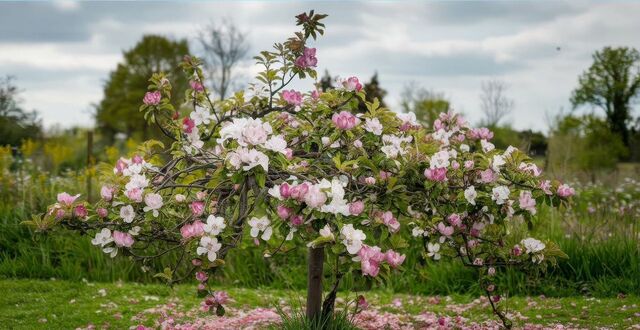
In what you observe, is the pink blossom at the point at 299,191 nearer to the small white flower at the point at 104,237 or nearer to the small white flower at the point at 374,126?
the small white flower at the point at 374,126

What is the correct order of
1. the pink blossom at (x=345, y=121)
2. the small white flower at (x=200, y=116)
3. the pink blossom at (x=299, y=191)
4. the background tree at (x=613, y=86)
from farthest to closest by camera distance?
the background tree at (x=613, y=86), the small white flower at (x=200, y=116), the pink blossom at (x=345, y=121), the pink blossom at (x=299, y=191)

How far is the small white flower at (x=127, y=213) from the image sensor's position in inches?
140

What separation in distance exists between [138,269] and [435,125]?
456 centimetres

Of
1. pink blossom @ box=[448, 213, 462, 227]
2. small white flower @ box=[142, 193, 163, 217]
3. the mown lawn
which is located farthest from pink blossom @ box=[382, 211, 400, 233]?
the mown lawn

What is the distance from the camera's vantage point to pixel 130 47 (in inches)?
1515

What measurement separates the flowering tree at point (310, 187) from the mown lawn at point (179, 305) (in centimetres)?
161

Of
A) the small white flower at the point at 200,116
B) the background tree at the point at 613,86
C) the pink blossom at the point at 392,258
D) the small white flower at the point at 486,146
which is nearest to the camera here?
the pink blossom at the point at 392,258

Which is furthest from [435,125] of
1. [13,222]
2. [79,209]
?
[13,222]

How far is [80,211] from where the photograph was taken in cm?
355

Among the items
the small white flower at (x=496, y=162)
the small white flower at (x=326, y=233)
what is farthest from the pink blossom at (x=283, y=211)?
the small white flower at (x=496, y=162)

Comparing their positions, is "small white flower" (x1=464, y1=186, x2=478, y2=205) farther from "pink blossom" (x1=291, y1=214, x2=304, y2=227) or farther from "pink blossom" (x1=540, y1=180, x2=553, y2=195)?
"pink blossom" (x1=291, y1=214, x2=304, y2=227)

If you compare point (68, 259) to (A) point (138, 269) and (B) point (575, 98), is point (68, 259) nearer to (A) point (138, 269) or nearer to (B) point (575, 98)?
(A) point (138, 269)

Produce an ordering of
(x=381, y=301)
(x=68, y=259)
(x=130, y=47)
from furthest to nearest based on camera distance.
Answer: (x=130, y=47) < (x=68, y=259) < (x=381, y=301)

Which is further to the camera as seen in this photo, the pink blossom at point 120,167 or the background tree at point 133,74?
the background tree at point 133,74
